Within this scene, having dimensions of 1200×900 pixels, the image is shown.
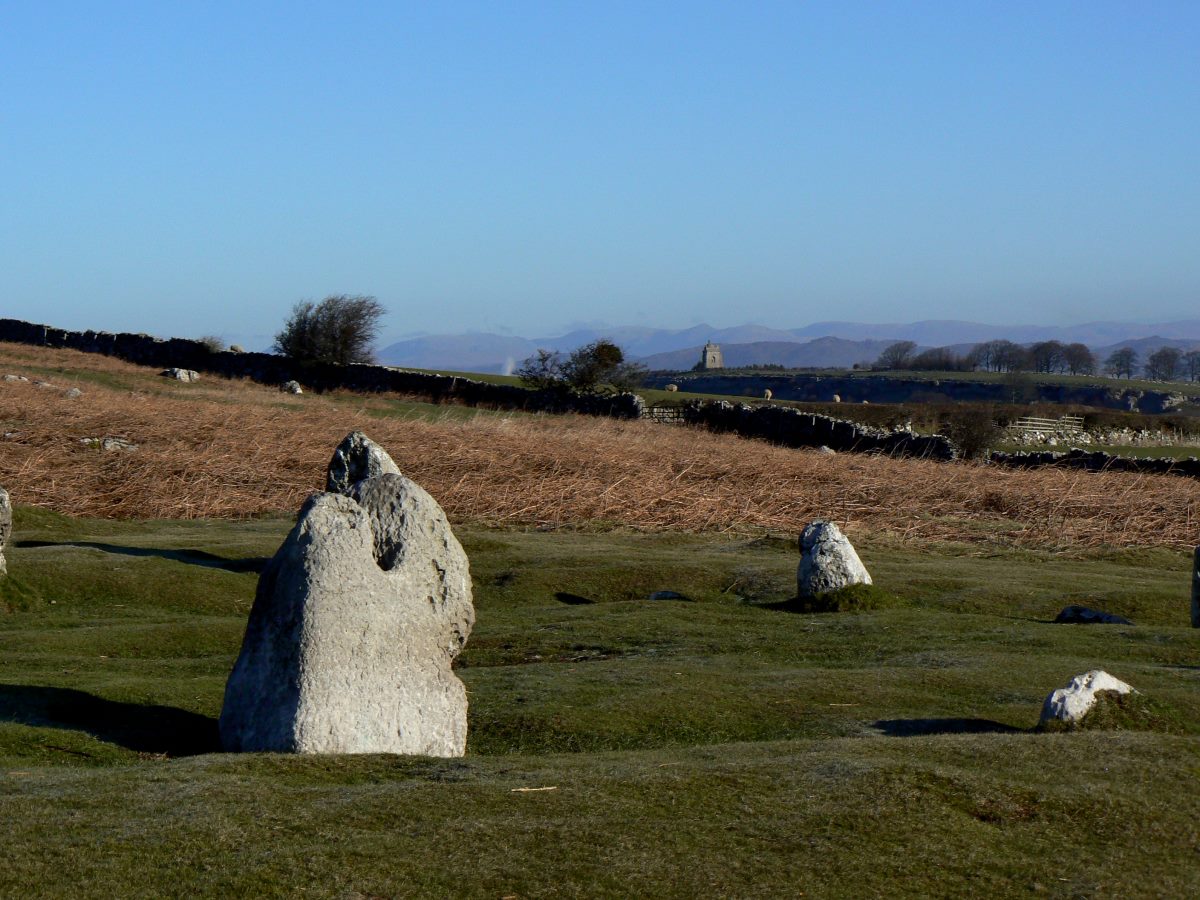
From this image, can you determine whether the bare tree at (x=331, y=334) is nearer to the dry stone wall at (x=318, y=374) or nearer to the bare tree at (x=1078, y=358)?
the dry stone wall at (x=318, y=374)

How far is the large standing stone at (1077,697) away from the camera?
1248cm

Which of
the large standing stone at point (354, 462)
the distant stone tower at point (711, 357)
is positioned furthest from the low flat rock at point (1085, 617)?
the distant stone tower at point (711, 357)

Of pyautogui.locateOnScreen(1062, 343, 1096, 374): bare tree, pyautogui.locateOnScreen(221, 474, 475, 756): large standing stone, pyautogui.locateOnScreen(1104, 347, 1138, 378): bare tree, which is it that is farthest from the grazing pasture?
pyautogui.locateOnScreen(1104, 347, 1138, 378): bare tree

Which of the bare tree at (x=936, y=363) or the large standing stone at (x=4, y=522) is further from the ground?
the bare tree at (x=936, y=363)

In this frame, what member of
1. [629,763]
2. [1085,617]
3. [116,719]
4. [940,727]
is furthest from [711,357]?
[629,763]

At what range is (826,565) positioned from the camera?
68.2ft

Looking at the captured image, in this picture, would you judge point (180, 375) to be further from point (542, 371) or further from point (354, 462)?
point (354, 462)

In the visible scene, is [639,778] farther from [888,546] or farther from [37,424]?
[37,424]

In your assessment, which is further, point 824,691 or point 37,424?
point 37,424

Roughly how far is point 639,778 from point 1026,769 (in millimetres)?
2943

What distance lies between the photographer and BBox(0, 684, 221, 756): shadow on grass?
39.2ft

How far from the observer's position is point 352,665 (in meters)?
11.4

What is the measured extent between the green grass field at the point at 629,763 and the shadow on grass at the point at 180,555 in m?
0.50

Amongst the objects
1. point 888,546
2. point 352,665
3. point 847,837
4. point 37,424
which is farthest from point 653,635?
point 37,424
